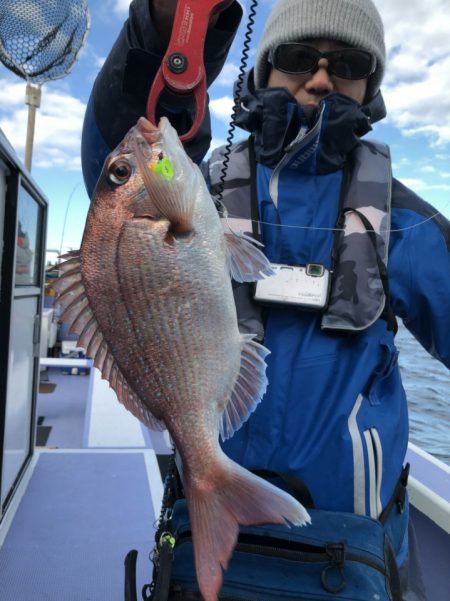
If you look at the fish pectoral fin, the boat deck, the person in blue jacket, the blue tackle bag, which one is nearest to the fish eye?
the person in blue jacket

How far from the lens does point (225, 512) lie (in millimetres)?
1124

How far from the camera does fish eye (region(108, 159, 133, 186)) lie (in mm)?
1312

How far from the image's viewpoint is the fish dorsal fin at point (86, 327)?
1.29m

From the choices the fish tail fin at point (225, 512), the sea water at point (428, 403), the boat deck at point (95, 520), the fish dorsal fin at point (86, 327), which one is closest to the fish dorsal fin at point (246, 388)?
the fish tail fin at point (225, 512)

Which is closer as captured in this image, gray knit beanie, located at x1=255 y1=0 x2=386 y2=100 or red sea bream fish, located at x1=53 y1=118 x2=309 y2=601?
red sea bream fish, located at x1=53 y1=118 x2=309 y2=601

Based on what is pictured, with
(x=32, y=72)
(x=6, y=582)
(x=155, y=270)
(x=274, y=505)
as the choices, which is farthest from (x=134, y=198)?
(x=32, y=72)

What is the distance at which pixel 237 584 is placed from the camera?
128 centimetres

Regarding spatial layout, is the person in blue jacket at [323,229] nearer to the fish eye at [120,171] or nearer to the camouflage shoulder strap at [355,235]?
the camouflage shoulder strap at [355,235]

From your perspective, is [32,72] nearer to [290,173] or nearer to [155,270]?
[290,173]

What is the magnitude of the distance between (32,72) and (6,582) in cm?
381

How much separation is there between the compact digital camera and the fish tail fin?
1.87 ft

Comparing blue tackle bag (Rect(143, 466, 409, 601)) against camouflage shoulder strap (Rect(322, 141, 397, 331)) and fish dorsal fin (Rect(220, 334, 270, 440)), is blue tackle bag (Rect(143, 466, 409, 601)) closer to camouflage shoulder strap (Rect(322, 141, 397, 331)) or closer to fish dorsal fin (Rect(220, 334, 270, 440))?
fish dorsal fin (Rect(220, 334, 270, 440))

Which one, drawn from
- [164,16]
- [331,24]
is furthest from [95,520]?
[331,24]

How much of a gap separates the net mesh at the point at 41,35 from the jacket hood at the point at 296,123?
121 inches
